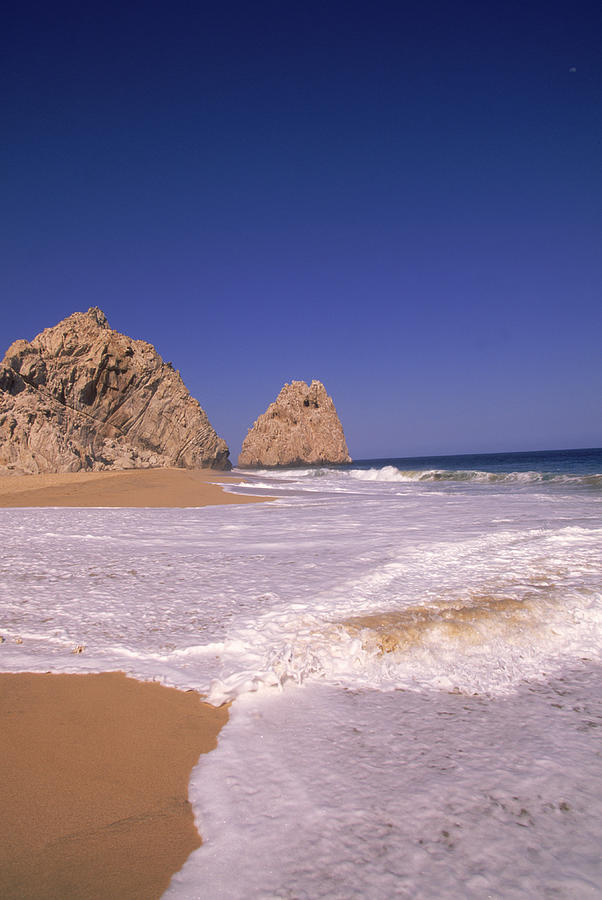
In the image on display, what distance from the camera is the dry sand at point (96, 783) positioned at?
121 cm

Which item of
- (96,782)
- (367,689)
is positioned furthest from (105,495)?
(96,782)

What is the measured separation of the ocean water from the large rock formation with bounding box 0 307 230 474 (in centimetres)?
1789

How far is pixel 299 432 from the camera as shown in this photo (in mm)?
77312

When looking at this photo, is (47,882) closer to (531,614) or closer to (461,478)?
(531,614)

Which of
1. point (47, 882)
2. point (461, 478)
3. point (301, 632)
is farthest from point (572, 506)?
point (461, 478)

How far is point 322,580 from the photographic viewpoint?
3.77 meters

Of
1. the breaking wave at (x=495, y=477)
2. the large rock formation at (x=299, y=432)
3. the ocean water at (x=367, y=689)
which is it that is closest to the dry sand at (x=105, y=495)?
the ocean water at (x=367, y=689)

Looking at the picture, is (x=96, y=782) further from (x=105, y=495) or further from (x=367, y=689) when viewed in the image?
(x=105, y=495)

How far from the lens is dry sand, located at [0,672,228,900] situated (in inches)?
47.8

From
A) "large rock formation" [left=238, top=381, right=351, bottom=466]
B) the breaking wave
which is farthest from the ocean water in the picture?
"large rock formation" [left=238, top=381, right=351, bottom=466]

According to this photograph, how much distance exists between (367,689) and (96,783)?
115 cm

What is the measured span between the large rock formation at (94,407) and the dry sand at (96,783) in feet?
67.5

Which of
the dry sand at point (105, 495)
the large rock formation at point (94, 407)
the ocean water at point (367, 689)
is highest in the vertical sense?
the large rock formation at point (94, 407)

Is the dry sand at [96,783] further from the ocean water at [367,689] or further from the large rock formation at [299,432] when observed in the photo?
the large rock formation at [299,432]
